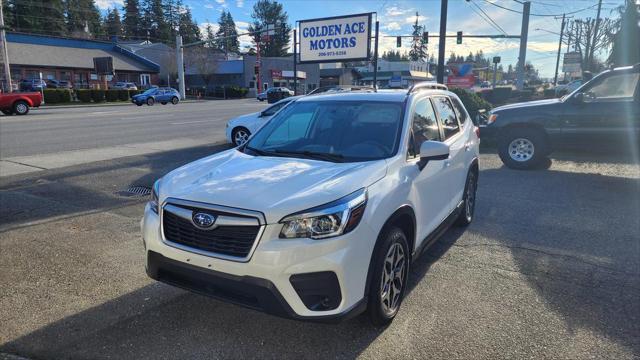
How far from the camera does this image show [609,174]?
9.37 m

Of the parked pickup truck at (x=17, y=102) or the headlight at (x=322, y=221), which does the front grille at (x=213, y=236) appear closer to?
the headlight at (x=322, y=221)

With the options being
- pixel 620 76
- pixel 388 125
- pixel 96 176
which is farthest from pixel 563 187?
pixel 96 176

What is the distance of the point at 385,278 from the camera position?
3.39 m

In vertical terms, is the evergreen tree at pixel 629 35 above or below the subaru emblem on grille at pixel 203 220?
above

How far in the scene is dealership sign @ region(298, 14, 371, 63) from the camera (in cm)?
1786

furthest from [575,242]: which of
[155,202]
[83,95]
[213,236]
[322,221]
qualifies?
[83,95]

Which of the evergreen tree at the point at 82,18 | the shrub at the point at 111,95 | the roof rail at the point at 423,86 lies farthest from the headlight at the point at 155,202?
the evergreen tree at the point at 82,18

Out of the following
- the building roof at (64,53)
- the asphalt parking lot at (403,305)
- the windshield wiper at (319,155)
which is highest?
the building roof at (64,53)

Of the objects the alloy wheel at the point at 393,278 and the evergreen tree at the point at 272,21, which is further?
the evergreen tree at the point at 272,21

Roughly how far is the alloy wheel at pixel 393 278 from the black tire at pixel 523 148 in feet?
24.0

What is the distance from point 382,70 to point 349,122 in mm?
94584

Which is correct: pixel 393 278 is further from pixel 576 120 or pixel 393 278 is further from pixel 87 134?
pixel 87 134

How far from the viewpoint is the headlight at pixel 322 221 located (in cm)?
288

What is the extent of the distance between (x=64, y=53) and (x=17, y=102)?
40.0 meters
